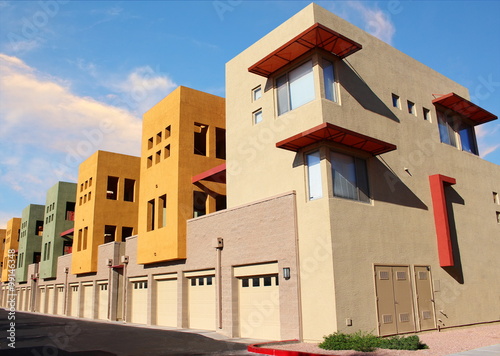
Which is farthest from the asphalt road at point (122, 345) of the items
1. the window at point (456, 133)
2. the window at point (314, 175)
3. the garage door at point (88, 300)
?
the garage door at point (88, 300)

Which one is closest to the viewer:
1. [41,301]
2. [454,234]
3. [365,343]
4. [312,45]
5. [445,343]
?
[365,343]

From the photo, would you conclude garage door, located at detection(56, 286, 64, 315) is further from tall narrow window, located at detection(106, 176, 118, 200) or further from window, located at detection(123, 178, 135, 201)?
window, located at detection(123, 178, 135, 201)

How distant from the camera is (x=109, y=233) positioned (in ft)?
125

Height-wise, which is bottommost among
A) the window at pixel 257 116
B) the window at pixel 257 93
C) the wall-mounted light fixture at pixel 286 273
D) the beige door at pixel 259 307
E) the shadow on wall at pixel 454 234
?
the beige door at pixel 259 307

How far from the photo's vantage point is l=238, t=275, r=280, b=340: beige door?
17.3 m

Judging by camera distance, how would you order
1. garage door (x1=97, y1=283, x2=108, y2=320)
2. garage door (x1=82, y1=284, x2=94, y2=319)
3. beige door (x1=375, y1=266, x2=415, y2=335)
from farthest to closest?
garage door (x1=82, y1=284, x2=94, y2=319)
garage door (x1=97, y1=283, x2=108, y2=320)
beige door (x1=375, y1=266, x2=415, y2=335)

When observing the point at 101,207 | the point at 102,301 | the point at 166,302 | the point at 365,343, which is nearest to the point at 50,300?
the point at 102,301

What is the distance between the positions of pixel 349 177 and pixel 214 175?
8913 millimetres

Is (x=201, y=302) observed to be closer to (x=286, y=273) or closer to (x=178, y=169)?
(x=178, y=169)

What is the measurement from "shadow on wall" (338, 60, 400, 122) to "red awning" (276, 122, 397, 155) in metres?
2.29

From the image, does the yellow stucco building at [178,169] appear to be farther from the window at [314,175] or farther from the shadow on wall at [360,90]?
the shadow on wall at [360,90]

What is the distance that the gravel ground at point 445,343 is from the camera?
12.6 metres

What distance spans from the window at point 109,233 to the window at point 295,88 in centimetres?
2393

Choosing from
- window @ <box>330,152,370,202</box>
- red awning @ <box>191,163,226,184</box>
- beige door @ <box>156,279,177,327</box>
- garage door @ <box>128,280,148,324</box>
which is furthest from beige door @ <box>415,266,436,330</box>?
garage door @ <box>128,280,148,324</box>
